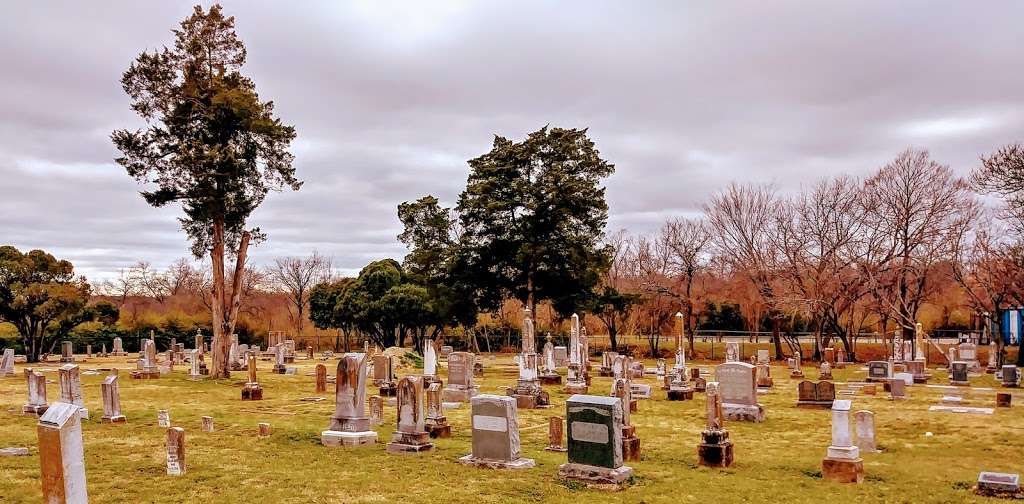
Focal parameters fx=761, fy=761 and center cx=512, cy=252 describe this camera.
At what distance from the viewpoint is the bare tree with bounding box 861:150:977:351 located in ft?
124

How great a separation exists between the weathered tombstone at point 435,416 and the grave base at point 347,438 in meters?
1.25

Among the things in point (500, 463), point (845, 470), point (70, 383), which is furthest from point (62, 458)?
point (70, 383)

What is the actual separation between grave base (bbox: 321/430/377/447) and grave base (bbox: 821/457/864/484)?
323 inches

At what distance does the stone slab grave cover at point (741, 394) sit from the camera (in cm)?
1898

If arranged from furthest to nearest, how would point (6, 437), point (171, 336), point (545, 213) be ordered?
point (171, 336), point (545, 213), point (6, 437)

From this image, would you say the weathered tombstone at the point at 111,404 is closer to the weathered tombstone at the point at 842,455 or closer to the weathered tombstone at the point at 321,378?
the weathered tombstone at the point at 321,378

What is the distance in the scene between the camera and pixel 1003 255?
111ft

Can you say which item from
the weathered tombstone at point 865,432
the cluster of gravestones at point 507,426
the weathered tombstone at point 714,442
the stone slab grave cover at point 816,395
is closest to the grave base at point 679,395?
the cluster of gravestones at point 507,426

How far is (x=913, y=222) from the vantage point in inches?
1528

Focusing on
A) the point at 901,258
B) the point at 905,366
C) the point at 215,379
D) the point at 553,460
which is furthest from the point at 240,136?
the point at 901,258

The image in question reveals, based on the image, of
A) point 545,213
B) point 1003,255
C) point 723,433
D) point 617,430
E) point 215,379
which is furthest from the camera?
point 545,213

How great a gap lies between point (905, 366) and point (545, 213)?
18742mm

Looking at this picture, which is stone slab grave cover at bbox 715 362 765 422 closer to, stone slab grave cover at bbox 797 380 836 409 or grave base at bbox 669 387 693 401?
stone slab grave cover at bbox 797 380 836 409

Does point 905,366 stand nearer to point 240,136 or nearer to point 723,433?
point 723,433
